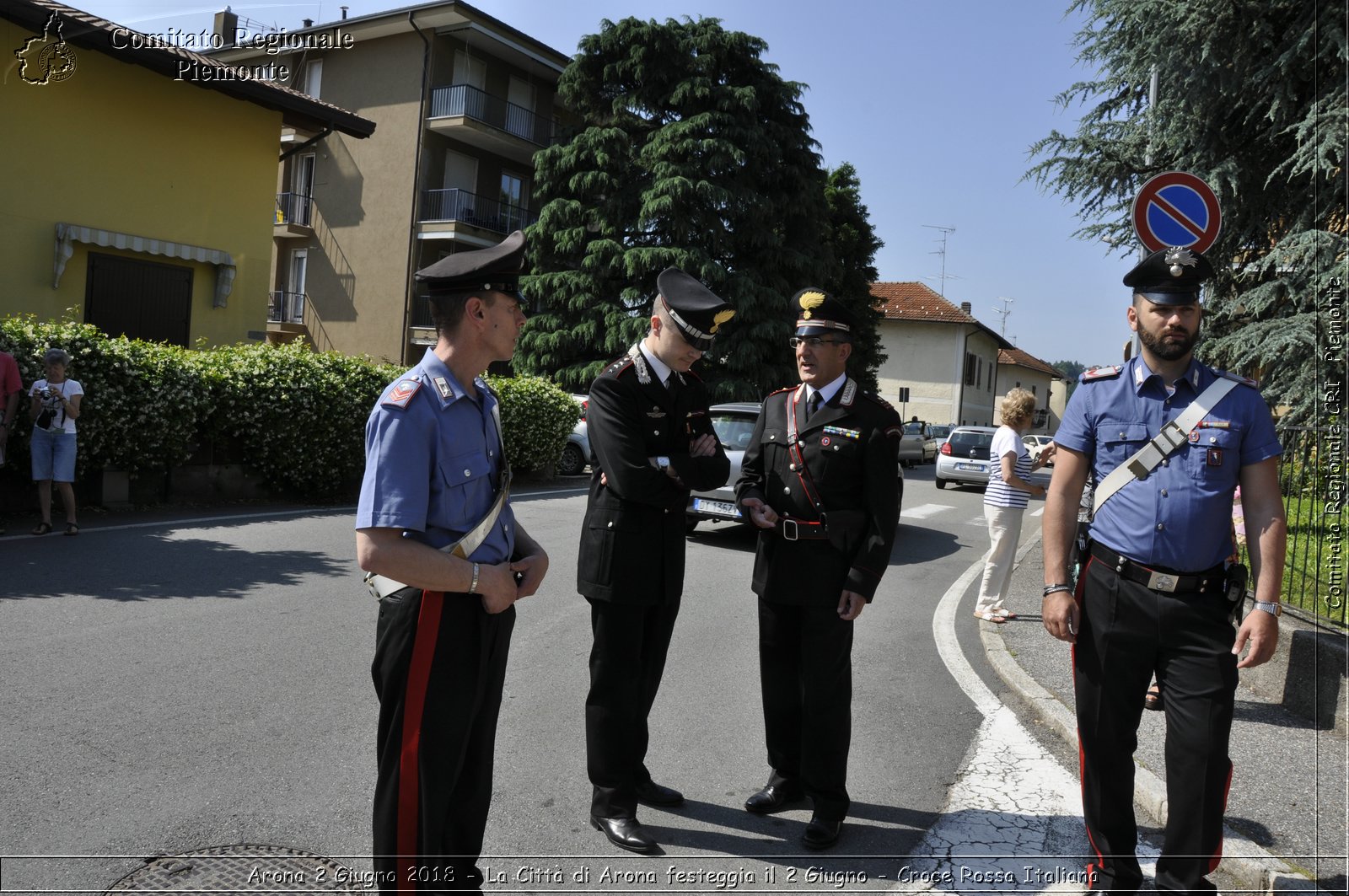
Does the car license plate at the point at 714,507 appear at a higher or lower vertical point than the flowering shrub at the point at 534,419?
lower

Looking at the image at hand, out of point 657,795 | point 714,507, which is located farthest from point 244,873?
point 714,507

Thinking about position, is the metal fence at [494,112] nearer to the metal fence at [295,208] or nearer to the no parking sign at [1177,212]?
the metal fence at [295,208]

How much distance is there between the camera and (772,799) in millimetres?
4020

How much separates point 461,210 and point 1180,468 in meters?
29.2

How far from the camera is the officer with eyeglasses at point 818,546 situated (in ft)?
12.6

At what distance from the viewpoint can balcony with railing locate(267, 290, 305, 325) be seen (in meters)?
32.0

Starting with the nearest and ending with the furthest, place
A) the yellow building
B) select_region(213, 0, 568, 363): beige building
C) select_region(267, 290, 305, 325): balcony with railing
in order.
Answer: the yellow building
select_region(213, 0, 568, 363): beige building
select_region(267, 290, 305, 325): balcony with railing

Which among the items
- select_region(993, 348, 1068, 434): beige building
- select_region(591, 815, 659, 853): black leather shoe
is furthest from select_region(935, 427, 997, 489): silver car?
select_region(993, 348, 1068, 434): beige building

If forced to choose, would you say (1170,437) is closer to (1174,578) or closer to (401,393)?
(1174,578)

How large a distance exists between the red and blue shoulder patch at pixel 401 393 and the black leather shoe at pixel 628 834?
2.02m

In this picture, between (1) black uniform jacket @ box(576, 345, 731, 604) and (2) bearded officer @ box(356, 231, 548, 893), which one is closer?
(2) bearded officer @ box(356, 231, 548, 893)

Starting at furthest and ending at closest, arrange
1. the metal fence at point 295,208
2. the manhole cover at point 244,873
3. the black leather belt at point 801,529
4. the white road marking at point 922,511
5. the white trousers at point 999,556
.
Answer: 1. the metal fence at point 295,208
2. the white road marking at point 922,511
3. the white trousers at point 999,556
4. the black leather belt at point 801,529
5. the manhole cover at point 244,873

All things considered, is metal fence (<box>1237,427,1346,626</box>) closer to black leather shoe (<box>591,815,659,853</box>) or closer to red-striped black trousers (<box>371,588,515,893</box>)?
black leather shoe (<box>591,815,659,853</box>)

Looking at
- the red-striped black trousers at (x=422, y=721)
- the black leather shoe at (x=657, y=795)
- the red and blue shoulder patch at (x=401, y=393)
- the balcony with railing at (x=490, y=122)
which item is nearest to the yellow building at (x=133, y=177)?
the balcony with railing at (x=490, y=122)
